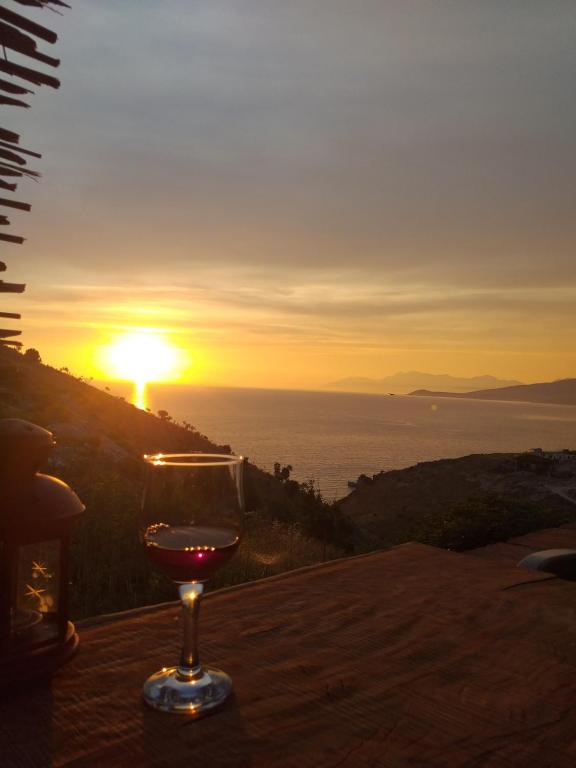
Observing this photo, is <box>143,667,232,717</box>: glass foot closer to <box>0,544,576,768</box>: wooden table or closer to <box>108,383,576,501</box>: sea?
<box>0,544,576,768</box>: wooden table

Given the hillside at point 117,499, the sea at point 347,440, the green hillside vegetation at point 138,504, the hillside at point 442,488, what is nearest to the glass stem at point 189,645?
the green hillside vegetation at point 138,504

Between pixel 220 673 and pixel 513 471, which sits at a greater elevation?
pixel 220 673

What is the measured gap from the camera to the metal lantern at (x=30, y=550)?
113 cm

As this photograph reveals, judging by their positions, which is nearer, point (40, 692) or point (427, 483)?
point (40, 692)

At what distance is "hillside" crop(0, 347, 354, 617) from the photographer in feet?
15.9

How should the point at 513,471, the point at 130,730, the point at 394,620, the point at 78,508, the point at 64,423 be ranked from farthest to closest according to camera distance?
1. the point at 513,471
2. the point at 64,423
3. the point at 394,620
4. the point at 78,508
5. the point at 130,730

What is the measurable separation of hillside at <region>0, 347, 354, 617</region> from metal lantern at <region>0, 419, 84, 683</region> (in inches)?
43.0

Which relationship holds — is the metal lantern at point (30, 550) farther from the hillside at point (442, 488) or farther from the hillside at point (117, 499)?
the hillside at point (442, 488)

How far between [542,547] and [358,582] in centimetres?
128

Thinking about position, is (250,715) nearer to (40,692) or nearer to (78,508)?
(40,692)

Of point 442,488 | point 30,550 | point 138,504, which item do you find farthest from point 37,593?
point 442,488

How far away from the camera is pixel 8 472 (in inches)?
44.7

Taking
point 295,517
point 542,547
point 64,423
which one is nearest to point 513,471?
point 295,517

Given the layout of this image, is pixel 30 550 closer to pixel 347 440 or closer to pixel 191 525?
pixel 191 525
